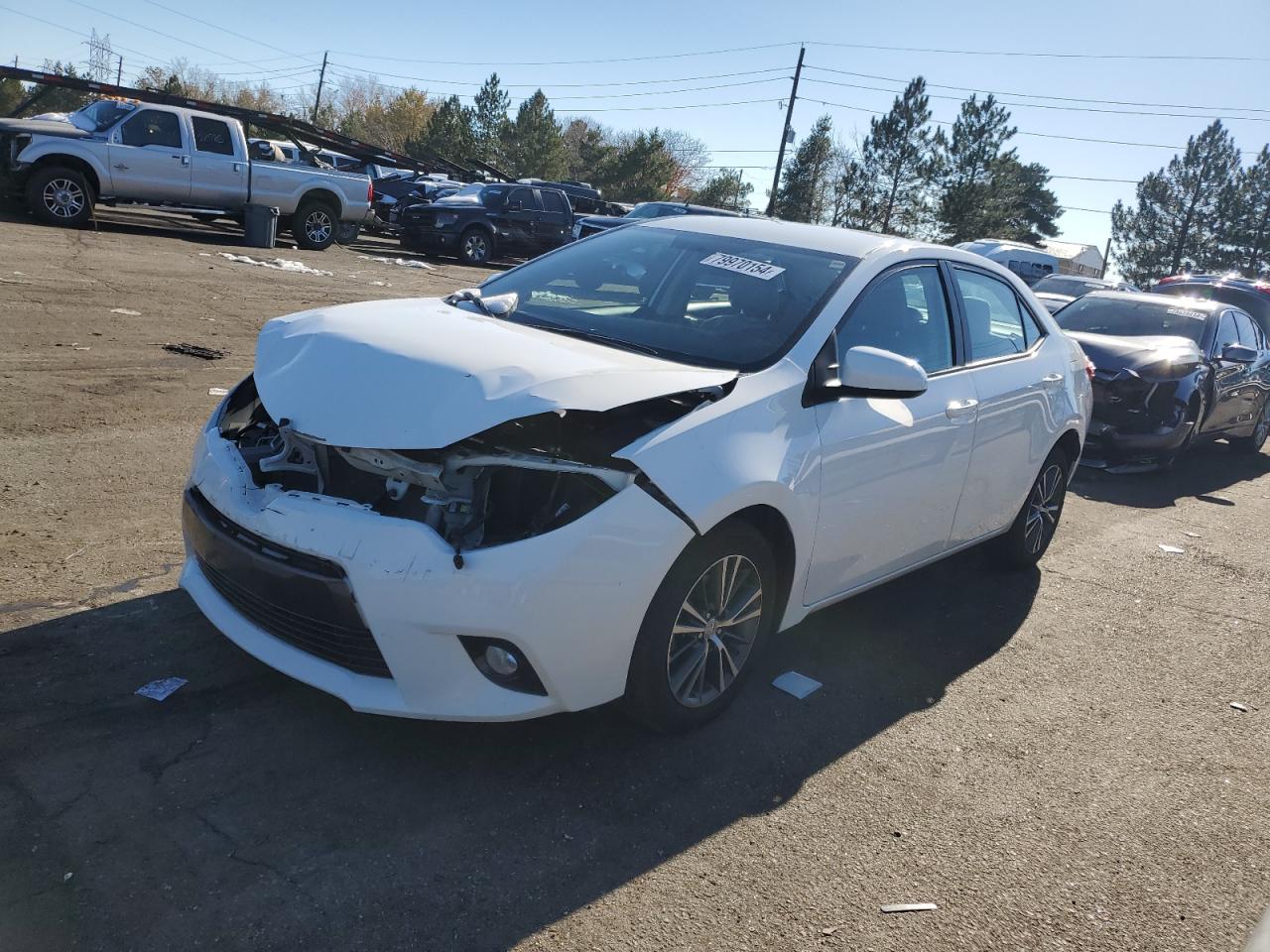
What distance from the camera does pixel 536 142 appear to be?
2537 inches

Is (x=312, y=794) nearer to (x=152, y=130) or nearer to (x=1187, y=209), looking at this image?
(x=152, y=130)

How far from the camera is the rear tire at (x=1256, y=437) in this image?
1070 cm

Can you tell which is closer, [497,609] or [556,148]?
[497,609]

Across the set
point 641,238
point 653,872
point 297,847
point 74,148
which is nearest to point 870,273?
point 641,238

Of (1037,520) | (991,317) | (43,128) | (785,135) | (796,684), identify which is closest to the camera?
(796,684)

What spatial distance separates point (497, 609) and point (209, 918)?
102cm

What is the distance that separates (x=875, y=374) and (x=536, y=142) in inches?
2550

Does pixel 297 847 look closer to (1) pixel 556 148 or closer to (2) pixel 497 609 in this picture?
(2) pixel 497 609

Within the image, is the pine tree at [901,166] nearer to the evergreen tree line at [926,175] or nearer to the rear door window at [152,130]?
the evergreen tree line at [926,175]

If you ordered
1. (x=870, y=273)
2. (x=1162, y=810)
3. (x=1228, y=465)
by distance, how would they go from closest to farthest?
1. (x=1162, y=810)
2. (x=870, y=273)
3. (x=1228, y=465)

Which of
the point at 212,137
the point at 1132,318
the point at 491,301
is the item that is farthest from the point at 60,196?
the point at 1132,318

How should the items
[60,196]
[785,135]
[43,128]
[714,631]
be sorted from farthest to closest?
[785,135] → [60,196] → [43,128] → [714,631]

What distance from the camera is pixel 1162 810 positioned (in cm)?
350

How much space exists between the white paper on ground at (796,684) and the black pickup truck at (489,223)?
59.9ft
